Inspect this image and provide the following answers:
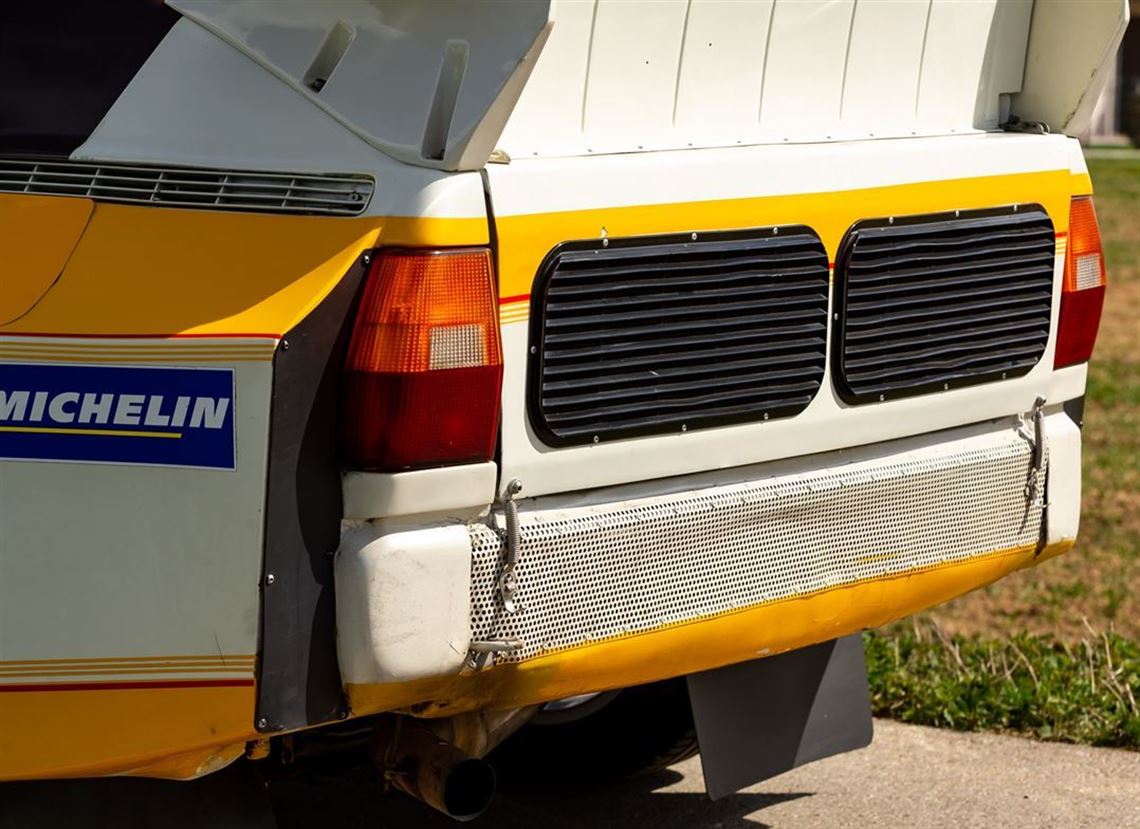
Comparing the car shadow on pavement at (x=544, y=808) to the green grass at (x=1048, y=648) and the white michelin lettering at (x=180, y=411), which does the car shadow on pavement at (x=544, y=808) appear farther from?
the white michelin lettering at (x=180, y=411)

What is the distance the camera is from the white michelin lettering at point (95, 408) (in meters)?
2.69

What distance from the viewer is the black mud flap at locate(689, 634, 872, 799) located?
365 centimetres

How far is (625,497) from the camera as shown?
3025 mm

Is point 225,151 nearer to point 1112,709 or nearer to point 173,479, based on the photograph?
point 173,479

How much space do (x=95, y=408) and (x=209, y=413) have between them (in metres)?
0.19

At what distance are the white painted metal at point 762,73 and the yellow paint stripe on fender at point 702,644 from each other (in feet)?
2.75

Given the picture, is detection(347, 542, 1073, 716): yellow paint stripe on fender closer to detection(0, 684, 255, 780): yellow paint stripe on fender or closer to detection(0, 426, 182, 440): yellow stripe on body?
detection(0, 684, 255, 780): yellow paint stripe on fender

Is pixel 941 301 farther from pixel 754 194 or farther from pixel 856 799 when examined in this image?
pixel 856 799

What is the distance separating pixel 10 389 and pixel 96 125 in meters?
0.48

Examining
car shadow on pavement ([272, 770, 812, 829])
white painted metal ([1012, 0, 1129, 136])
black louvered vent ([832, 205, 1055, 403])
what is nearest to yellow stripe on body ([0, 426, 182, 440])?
black louvered vent ([832, 205, 1055, 403])

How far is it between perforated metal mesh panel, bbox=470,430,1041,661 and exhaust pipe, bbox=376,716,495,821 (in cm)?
41

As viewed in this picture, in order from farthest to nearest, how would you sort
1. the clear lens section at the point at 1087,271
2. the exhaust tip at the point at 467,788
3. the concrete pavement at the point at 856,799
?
the concrete pavement at the point at 856,799
the clear lens section at the point at 1087,271
the exhaust tip at the point at 467,788

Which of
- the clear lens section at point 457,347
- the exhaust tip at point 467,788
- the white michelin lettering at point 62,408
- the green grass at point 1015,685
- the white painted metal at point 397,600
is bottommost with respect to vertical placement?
the green grass at point 1015,685

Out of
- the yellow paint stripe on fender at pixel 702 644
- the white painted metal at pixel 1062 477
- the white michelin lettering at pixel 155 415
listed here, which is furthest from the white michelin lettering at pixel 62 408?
the white painted metal at pixel 1062 477
